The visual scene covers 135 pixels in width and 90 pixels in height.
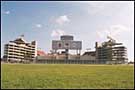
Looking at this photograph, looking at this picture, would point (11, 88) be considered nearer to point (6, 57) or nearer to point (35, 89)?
point (35, 89)

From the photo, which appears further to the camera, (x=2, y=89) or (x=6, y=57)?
(x=6, y=57)

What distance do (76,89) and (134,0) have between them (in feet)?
32.8

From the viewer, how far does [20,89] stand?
13242mm

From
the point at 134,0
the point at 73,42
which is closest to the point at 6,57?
the point at 73,42

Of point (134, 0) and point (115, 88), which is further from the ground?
point (134, 0)

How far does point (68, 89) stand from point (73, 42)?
18640cm

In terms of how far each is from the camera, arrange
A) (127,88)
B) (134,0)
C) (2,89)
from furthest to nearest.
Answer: (134,0)
(127,88)
(2,89)

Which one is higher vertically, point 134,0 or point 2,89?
point 134,0

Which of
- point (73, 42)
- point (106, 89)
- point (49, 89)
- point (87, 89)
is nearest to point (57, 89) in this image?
point (49, 89)

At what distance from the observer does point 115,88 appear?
14320mm

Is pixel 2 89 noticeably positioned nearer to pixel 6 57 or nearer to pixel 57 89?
pixel 57 89

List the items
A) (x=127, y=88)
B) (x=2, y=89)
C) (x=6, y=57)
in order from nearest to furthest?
(x=2, y=89) → (x=127, y=88) → (x=6, y=57)

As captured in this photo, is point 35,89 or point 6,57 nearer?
point 35,89

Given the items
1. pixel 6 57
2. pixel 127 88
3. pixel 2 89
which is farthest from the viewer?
pixel 6 57
